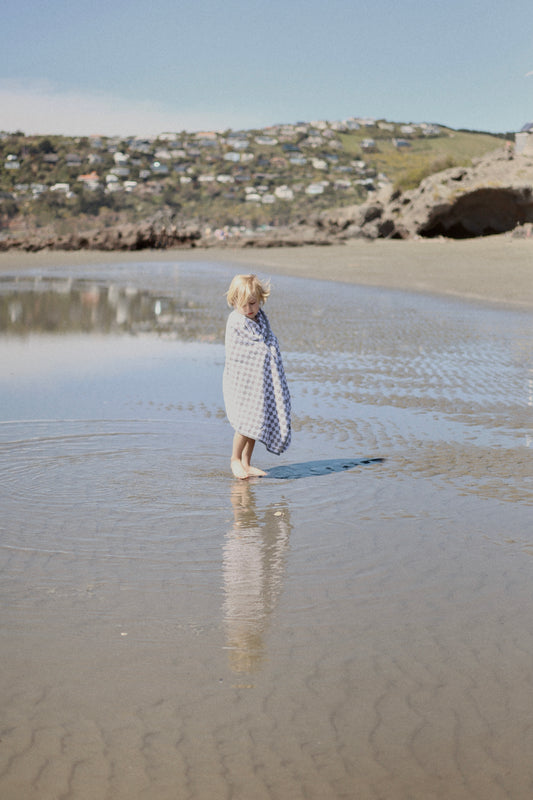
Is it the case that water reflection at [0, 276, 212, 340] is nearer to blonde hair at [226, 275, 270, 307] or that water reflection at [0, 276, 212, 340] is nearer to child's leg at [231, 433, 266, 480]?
blonde hair at [226, 275, 270, 307]

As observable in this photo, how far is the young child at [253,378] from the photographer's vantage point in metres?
5.29

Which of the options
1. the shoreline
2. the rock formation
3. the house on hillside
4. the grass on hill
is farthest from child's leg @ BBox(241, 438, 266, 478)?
the grass on hill

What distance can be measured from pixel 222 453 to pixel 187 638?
267cm

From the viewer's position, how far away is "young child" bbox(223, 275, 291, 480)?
529 cm

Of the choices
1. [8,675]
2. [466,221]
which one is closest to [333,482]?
[8,675]

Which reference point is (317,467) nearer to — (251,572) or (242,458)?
(242,458)

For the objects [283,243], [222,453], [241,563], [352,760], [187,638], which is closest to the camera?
[352,760]

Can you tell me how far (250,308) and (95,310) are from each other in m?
9.49

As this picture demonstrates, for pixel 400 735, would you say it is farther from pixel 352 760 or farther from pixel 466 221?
pixel 466 221

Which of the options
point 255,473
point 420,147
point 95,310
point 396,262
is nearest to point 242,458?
point 255,473

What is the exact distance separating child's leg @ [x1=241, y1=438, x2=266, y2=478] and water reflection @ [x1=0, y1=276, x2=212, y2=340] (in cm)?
592

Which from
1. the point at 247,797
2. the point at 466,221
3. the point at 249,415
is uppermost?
the point at 466,221

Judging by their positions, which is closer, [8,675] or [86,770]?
[86,770]

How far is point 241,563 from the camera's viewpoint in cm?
381
